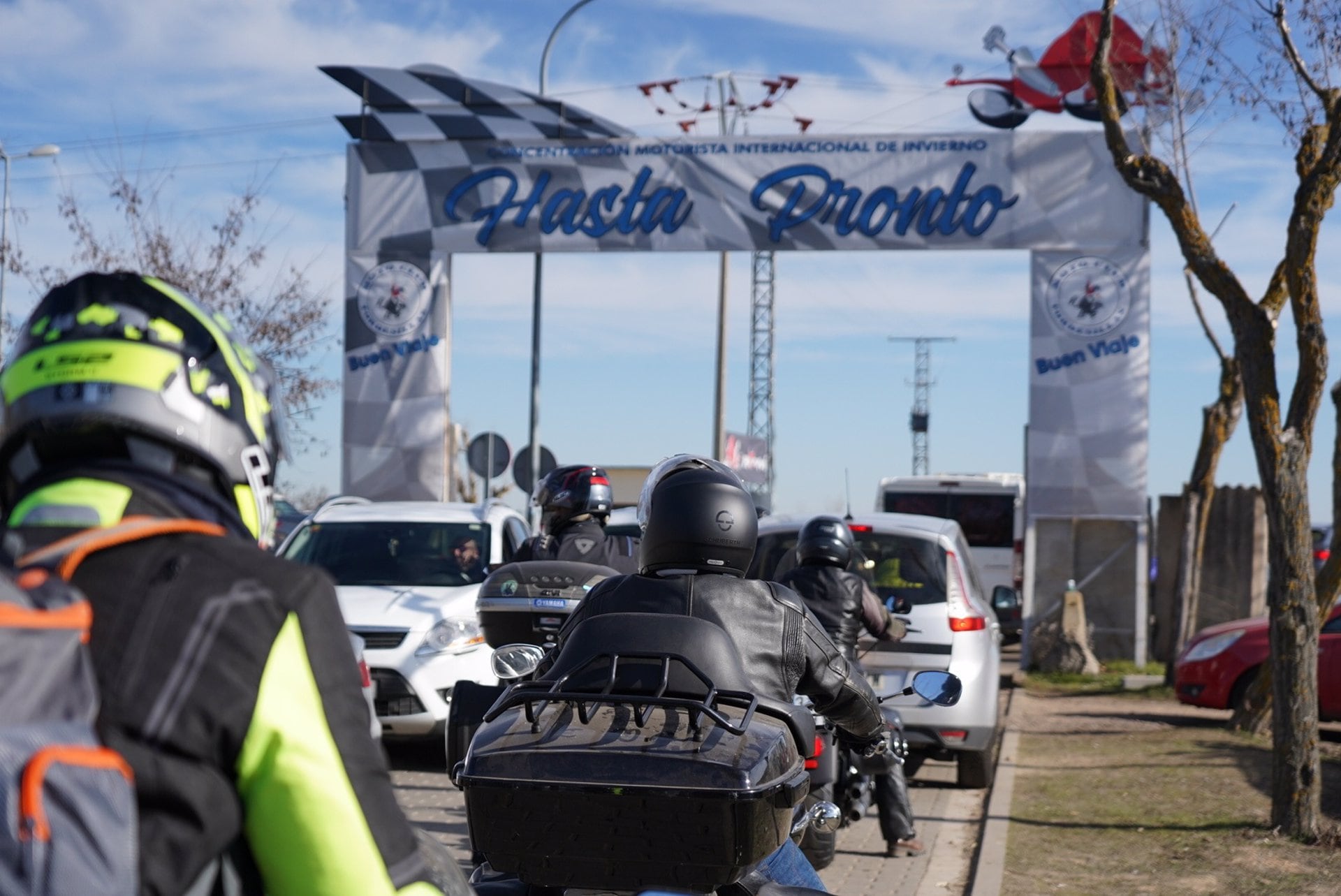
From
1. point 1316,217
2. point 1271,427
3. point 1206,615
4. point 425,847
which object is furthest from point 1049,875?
point 1206,615

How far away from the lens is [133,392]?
1.65 meters

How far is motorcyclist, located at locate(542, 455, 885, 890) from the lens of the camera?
3.82m

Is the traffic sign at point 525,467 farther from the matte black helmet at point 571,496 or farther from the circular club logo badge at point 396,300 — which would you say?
the matte black helmet at point 571,496

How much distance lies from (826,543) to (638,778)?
4296 millimetres

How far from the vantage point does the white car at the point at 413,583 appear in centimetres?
1036

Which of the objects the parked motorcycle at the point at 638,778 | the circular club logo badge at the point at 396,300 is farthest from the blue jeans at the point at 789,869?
the circular club logo badge at the point at 396,300

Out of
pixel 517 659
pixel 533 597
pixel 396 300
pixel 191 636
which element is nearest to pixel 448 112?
pixel 396 300

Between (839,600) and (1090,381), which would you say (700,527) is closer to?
(839,600)

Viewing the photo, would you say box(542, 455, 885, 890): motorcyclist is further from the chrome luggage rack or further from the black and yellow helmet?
the black and yellow helmet

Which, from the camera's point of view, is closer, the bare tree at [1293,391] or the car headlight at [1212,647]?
the bare tree at [1293,391]

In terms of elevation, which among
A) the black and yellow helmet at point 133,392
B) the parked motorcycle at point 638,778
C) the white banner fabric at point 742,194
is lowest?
the parked motorcycle at point 638,778

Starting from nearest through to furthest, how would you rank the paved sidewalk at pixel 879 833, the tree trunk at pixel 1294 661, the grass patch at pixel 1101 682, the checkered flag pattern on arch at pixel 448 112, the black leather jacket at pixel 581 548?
the black leather jacket at pixel 581 548, the paved sidewalk at pixel 879 833, the tree trunk at pixel 1294 661, the grass patch at pixel 1101 682, the checkered flag pattern on arch at pixel 448 112

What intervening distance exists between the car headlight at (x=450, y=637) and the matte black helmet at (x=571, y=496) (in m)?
2.93

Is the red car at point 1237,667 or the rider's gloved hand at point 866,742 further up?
the rider's gloved hand at point 866,742
